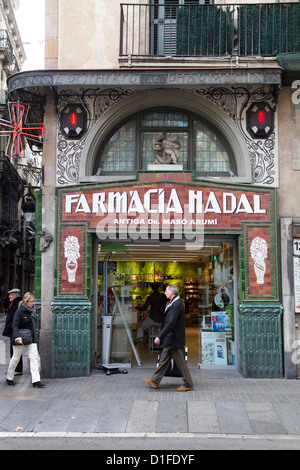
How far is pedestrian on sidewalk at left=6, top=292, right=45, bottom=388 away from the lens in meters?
8.64

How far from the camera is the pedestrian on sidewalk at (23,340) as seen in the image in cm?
864

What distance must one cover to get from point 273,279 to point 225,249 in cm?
127

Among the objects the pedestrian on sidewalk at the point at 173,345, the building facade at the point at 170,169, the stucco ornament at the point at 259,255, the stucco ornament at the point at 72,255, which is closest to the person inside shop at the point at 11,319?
the building facade at the point at 170,169

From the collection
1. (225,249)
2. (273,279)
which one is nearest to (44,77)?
(225,249)

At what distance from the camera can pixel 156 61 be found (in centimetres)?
1003

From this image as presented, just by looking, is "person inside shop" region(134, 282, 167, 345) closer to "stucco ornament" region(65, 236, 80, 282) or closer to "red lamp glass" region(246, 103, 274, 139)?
"stucco ornament" region(65, 236, 80, 282)

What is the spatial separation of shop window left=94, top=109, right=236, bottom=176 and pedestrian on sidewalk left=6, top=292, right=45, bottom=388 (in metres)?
3.41

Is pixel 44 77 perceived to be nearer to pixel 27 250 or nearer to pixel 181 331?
pixel 181 331

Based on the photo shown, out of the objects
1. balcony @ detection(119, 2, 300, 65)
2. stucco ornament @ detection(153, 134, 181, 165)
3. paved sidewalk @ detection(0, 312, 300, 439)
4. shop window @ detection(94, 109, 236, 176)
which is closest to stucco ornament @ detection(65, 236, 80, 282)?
shop window @ detection(94, 109, 236, 176)

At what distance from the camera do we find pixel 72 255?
9.79 metres

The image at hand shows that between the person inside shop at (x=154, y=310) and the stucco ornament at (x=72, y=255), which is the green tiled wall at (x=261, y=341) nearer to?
the person inside shop at (x=154, y=310)

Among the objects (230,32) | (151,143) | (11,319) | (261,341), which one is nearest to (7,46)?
(151,143)

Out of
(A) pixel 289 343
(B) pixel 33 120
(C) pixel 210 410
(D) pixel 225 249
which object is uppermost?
(B) pixel 33 120

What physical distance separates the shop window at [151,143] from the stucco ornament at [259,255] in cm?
188
